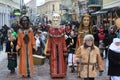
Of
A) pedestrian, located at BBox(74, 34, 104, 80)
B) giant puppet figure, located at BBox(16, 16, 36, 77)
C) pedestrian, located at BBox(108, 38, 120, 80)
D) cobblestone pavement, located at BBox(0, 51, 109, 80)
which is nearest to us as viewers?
pedestrian, located at BBox(108, 38, 120, 80)

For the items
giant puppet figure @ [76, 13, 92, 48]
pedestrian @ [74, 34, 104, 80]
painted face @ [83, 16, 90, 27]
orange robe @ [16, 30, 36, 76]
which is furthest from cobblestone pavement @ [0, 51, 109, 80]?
pedestrian @ [74, 34, 104, 80]

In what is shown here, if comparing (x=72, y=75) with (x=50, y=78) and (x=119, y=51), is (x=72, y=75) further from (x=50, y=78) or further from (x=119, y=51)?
(x=119, y=51)

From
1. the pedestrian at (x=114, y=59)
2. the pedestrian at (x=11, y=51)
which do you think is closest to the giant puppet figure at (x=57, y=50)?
the pedestrian at (x=11, y=51)

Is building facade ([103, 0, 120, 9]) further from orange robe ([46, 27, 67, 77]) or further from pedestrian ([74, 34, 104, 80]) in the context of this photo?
pedestrian ([74, 34, 104, 80])

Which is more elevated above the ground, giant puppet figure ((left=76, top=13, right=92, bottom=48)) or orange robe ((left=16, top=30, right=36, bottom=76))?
giant puppet figure ((left=76, top=13, right=92, bottom=48))

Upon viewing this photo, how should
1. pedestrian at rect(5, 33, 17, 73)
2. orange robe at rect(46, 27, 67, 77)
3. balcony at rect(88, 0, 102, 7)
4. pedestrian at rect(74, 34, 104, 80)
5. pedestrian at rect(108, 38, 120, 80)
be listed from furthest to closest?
balcony at rect(88, 0, 102, 7) → pedestrian at rect(5, 33, 17, 73) → orange robe at rect(46, 27, 67, 77) → pedestrian at rect(74, 34, 104, 80) → pedestrian at rect(108, 38, 120, 80)

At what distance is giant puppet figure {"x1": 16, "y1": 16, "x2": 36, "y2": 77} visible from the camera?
14.4m

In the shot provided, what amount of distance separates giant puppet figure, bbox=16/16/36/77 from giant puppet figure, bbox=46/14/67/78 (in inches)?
28.8

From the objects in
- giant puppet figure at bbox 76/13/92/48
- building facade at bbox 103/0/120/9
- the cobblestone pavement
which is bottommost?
the cobblestone pavement

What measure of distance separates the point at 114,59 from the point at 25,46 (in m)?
6.33

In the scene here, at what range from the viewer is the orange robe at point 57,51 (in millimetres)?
13905

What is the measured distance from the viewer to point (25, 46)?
47.8ft

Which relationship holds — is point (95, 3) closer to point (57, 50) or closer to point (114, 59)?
point (57, 50)

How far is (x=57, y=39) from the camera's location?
14.0m
